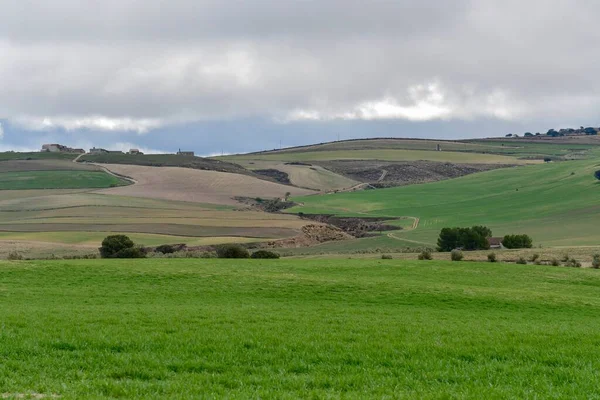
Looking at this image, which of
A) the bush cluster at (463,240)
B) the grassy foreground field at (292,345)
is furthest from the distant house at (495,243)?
the grassy foreground field at (292,345)

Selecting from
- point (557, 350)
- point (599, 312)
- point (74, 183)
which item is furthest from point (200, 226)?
point (557, 350)

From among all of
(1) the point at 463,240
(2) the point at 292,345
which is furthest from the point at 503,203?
(2) the point at 292,345

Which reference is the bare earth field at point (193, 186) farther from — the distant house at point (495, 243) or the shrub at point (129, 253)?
the shrub at point (129, 253)

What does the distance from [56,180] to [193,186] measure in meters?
29.4

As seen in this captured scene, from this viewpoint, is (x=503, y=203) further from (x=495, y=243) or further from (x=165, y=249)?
(x=165, y=249)

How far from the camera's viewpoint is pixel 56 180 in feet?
496

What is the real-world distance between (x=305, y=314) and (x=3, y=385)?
42.5 ft

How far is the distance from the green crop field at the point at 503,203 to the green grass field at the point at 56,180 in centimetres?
4388

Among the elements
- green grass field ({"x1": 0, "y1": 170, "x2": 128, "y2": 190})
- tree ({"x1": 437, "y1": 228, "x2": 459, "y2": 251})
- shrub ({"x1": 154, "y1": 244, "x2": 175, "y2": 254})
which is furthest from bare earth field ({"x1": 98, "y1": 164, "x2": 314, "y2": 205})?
shrub ({"x1": 154, "y1": 244, "x2": 175, "y2": 254})

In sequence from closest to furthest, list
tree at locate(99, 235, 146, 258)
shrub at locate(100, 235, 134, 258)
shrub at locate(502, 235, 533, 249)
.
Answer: tree at locate(99, 235, 146, 258)
shrub at locate(100, 235, 134, 258)
shrub at locate(502, 235, 533, 249)

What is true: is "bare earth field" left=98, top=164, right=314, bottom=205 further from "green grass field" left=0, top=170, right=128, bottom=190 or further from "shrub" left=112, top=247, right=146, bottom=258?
"shrub" left=112, top=247, right=146, bottom=258

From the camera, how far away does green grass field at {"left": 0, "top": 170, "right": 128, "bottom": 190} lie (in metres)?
144

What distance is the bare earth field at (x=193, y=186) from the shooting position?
14040cm

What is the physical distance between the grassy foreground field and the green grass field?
119 meters
